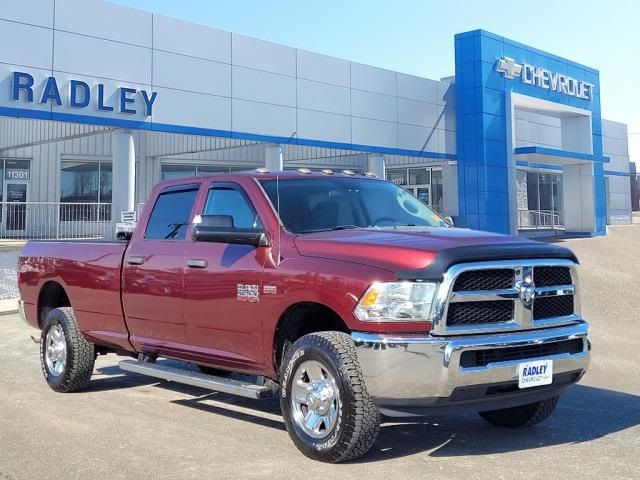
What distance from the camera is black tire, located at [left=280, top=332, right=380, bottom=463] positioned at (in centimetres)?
445

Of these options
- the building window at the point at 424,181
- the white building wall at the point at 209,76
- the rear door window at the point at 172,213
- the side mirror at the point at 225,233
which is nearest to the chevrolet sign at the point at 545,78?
the white building wall at the point at 209,76

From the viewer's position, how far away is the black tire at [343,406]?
445 centimetres

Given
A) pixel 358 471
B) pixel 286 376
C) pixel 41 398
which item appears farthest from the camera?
pixel 41 398

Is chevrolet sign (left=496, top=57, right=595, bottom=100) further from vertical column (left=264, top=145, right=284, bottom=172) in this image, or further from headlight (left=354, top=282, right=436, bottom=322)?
headlight (left=354, top=282, right=436, bottom=322)

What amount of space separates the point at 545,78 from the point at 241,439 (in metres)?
28.6

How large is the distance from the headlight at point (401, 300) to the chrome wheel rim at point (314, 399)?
59 cm

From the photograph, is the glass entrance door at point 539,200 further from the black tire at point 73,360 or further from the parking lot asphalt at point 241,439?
the black tire at point 73,360

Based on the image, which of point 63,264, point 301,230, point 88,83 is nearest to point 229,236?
point 301,230

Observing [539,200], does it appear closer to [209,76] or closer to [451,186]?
[451,186]

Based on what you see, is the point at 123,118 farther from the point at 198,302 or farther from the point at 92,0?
the point at 198,302

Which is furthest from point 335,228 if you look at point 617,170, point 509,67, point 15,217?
point 617,170

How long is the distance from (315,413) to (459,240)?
Result: 5.01 feet

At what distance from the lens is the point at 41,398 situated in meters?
7.04

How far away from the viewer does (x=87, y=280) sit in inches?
278
